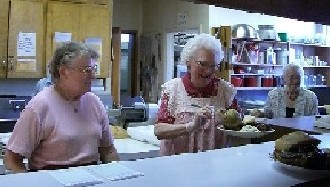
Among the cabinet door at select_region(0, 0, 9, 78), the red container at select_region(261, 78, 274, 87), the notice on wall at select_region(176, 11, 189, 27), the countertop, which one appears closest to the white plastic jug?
the red container at select_region(261, 78, 274, 87)

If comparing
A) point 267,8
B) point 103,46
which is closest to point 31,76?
point 103,46

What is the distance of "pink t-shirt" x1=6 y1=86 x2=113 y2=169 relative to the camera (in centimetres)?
187

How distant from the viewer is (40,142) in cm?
191

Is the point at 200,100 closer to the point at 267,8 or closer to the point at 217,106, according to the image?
the point at 217,106

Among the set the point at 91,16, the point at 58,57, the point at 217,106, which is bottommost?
the point at 217,106

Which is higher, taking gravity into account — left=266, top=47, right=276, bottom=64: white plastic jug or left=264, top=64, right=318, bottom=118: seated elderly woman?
left=266, top=47, right=276, bottom=64: white plastic jug

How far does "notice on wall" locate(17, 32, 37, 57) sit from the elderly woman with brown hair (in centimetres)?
325

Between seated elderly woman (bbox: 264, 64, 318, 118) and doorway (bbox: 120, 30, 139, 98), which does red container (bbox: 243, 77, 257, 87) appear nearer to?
doorway (bbox: 120, 30, 139, 98)

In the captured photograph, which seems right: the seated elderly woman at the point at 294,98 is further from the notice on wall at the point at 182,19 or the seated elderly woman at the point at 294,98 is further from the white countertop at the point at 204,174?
the notice on wall at the point at 182,19

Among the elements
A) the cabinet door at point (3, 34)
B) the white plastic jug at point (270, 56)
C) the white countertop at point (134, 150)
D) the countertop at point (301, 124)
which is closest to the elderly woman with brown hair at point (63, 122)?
the white countertop at point (134, 150)

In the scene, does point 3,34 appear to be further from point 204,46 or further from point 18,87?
point 204,46

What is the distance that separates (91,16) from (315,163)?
14.8 feet

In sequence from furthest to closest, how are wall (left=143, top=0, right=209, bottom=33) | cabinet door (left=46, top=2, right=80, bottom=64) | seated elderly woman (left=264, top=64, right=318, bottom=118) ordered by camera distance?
wall (left=143, top=0, right=209, bottom=33), cabinet door (left=46, top=2, right=80, bottom=64), seated elderly woman (left=264, top=64, right=318, bottom=118)

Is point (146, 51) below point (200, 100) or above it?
above
